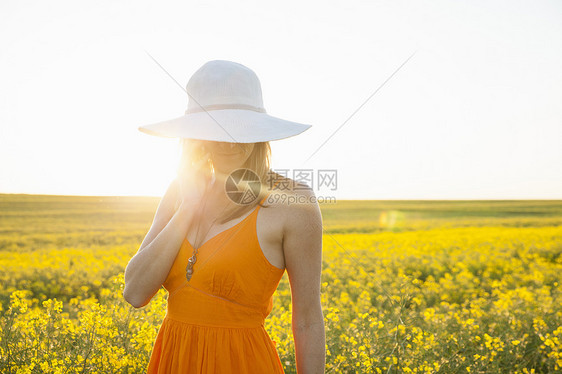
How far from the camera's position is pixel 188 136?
124 centimetres

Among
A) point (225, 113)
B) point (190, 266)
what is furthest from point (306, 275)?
point (225, 113)

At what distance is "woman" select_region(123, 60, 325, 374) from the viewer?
1.26 m

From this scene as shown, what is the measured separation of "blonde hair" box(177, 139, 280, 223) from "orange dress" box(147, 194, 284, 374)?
0.16 feet

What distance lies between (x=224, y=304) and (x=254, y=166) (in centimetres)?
48

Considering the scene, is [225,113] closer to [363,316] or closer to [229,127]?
[229,127]

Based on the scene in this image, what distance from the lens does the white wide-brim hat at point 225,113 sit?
1.24 metres

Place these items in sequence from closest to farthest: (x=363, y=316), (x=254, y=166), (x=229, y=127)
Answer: (x=229, y=127), (x=254, y=166), (x=363, y=316)

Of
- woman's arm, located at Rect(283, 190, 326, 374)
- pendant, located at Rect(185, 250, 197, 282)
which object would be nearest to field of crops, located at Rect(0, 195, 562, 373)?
woman's arm, located at Rect(283, 190, 326, 374)

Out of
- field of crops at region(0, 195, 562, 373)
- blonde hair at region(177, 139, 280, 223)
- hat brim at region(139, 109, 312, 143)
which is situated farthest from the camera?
field of crops at region(0, 195, 562, 373)

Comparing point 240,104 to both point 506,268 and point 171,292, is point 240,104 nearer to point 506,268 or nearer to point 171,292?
point 171,292

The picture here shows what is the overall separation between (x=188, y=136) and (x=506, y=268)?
8935 mm

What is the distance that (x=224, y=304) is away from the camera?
1284mm

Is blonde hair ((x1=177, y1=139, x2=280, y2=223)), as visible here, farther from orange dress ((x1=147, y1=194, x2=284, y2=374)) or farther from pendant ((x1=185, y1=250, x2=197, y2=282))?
pendant ((x1=185, y1=250, x2=197, y2=282))

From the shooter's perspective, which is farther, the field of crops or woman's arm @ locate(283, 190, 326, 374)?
the field of crops
